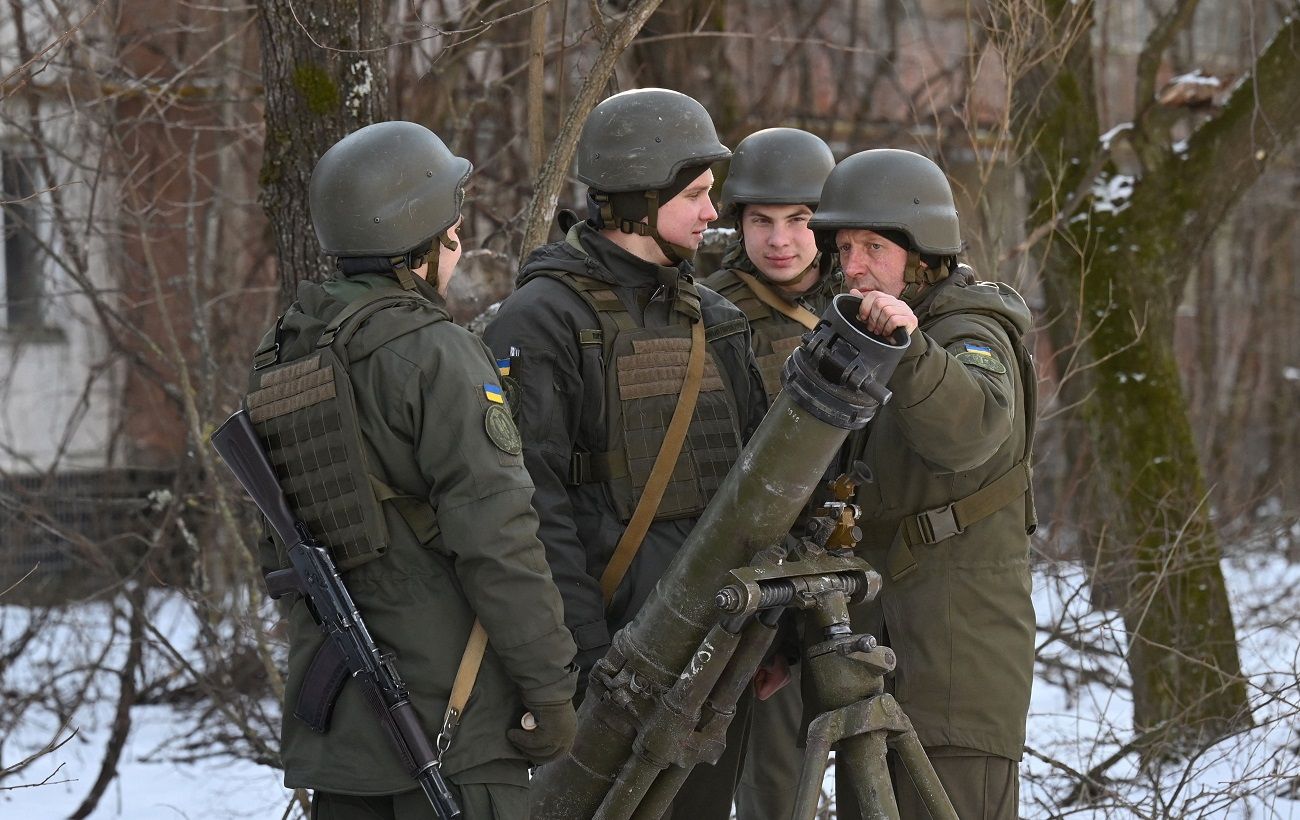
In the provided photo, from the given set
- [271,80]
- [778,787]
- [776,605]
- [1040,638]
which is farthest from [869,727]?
[1040,638]

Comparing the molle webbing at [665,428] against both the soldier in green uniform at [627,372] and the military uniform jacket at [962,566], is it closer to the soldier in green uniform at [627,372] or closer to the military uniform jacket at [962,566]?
the soldier in green uniform at [627,372]

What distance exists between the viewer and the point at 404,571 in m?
2.88

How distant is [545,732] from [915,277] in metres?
1.38

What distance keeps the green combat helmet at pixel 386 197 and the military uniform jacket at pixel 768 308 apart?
1.57 metres

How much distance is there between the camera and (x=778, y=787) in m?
4.46

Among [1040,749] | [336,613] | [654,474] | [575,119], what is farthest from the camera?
[1040,749]

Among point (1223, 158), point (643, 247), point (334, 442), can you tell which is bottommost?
point (334, 442)

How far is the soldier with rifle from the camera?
Result: 2.80 metres

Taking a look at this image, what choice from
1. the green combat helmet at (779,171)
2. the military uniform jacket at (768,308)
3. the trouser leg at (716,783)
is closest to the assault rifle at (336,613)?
the trouser leg at (716,783)

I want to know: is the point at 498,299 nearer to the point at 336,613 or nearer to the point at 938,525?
the point at 938,525

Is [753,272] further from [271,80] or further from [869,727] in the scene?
[869,727]

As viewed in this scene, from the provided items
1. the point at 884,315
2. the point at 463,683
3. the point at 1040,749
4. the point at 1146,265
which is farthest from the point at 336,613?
the point at 1146,265

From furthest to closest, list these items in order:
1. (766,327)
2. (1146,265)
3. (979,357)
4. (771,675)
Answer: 1. (1146,265)
2. (766,327)
3. (771,675)
4. (979,357)

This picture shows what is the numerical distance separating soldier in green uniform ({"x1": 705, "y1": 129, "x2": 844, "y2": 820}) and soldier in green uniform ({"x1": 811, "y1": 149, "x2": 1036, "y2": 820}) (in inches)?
41.6
